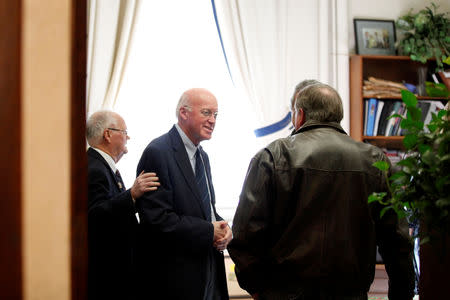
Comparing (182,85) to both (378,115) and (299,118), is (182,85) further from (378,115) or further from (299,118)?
(299,118)

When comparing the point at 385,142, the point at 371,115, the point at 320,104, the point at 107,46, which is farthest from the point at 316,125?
the point at 385,142

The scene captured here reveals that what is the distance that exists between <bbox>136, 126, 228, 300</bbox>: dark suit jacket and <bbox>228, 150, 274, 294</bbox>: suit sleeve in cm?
37

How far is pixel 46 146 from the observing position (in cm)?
105

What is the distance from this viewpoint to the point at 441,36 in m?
3.83

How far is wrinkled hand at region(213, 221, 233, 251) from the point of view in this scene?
207cm

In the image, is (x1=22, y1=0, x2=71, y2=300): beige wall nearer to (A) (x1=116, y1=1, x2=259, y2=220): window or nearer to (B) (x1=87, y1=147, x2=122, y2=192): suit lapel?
(B) (x1=87, y1=147, x2=122, y2=192): suit lapel

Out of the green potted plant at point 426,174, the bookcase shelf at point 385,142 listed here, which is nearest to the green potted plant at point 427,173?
the green potted plant at point 426,174

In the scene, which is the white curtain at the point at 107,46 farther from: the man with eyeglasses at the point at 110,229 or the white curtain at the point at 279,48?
the man with eyeglasses at the point at 110,229

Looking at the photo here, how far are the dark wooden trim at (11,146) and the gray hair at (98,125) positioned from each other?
4.48ft

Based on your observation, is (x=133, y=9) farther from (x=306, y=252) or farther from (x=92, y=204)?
(x=306, y=252)

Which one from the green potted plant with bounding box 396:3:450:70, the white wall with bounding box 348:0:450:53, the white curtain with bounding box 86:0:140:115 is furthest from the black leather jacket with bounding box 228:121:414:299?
the white wall with bounding box 348:0:450:53

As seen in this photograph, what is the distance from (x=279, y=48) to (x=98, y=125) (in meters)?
2.05

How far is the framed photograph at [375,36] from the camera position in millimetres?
3988

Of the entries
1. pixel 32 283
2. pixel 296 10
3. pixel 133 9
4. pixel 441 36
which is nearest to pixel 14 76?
pixel 32 283
